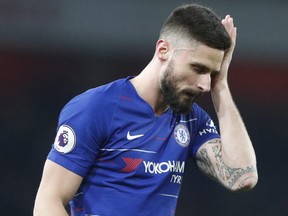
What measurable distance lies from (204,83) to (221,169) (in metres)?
0.45

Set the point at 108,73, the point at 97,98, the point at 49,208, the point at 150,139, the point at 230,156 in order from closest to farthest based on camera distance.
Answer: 1. the point at 49,208
2. the point at 97,98
3. the point at 150,139
4. the point at 230,156
5. the point at 108,73

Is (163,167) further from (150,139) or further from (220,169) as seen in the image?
(220,169)

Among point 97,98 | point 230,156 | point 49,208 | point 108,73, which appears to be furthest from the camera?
point 108,73

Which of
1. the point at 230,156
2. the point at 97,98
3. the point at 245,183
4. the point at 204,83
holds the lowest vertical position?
the point at 245,183

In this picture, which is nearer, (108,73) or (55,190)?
(55,190)

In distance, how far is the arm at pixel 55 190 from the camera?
3199mm

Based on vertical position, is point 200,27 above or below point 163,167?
above

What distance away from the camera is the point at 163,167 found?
3488 millimetres

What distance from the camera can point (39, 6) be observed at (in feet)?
23.9

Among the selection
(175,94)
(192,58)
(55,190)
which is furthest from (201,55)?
(55,190)

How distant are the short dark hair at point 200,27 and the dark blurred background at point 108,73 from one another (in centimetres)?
368

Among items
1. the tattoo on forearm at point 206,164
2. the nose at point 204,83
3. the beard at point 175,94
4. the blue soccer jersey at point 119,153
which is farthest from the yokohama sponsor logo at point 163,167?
the nose at point 204,83
